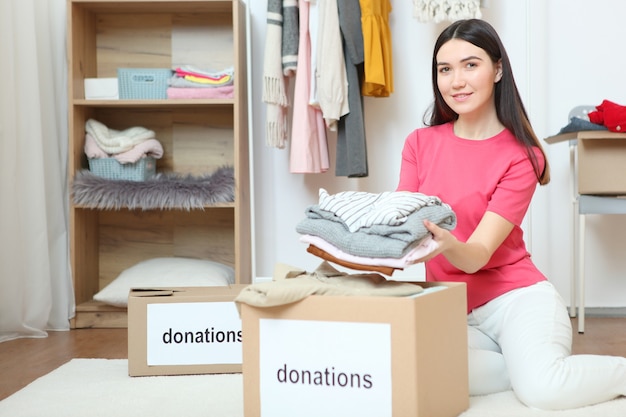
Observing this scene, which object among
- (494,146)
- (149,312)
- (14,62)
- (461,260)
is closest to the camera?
(461,260)

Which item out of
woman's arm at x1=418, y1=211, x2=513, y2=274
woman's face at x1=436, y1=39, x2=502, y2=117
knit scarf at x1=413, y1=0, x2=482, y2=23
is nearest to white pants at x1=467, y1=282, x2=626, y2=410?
woman's arm at x1=418, y1=211, x2=513, y2=274

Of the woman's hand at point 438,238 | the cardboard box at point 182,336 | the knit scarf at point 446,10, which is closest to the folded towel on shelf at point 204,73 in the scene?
the knit scarf at point 446,10

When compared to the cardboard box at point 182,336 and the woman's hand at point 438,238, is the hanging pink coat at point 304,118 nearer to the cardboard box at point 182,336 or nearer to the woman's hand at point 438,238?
the cardboard box at point 182,336

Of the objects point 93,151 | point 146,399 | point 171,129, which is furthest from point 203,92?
point 146,399

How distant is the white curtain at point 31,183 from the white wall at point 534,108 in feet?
2.61

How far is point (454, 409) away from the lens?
1351 mm

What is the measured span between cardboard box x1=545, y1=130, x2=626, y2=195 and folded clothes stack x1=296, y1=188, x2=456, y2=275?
130 centimetres

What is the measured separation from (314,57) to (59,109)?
1.03m

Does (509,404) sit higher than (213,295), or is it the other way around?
(213,295)

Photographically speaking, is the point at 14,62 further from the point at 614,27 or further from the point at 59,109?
the point at 614,27

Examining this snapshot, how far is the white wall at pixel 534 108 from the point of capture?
Result: 301 centimetres

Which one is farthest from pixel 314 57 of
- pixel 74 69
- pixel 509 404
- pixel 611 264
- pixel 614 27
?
pixel 509 404

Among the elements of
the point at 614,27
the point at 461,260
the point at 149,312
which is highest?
the point at 614,27

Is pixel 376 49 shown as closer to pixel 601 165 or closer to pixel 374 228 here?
pixel 601 165
